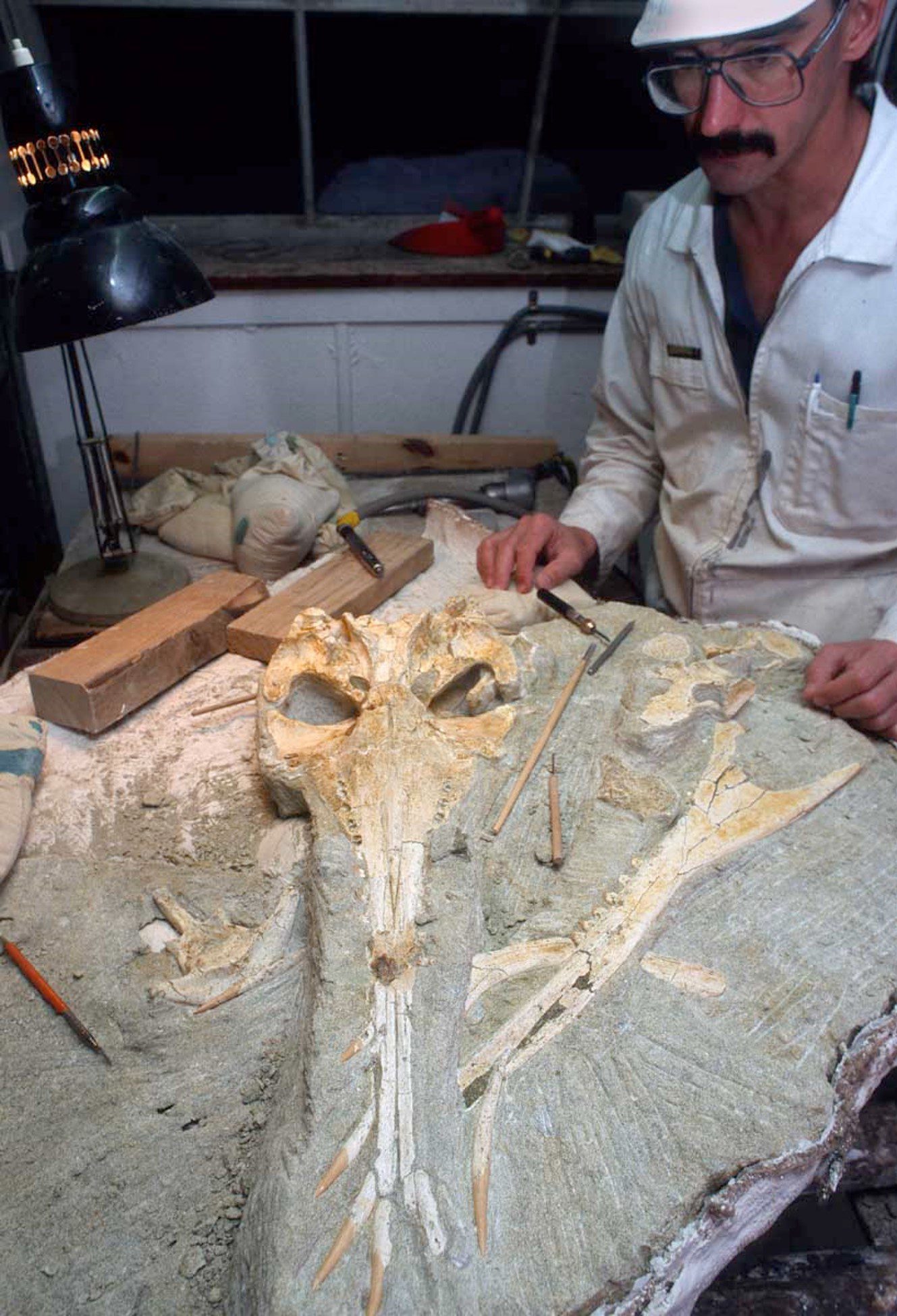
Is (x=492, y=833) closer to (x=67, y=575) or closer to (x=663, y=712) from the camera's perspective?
(x=663, y=712)

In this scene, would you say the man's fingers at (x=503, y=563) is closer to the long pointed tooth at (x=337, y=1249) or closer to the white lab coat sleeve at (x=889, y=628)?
the white lab coat sleeve at (x=889, y=628)

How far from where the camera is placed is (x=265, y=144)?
4375 mm

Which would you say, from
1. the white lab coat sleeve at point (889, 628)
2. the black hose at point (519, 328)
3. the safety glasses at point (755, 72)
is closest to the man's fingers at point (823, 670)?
the white lab coat sleeve at point (889, 628)

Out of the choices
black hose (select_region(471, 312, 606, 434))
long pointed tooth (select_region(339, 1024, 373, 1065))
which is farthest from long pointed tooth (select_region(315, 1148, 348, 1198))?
black hose (select_region(471, 312, 606, 434))

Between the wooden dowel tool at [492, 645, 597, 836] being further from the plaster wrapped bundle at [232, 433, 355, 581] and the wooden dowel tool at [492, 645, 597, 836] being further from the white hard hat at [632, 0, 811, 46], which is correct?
the plaster wrapped bundle at [232, 433, 355, 581]

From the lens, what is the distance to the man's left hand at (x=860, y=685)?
178 centimetres

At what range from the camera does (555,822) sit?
1.55 meters

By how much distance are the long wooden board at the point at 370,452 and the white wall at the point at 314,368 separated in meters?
0.34

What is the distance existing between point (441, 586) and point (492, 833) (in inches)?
38.7

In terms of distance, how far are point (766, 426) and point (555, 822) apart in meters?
1.25

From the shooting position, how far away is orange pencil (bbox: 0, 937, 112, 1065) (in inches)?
50.6

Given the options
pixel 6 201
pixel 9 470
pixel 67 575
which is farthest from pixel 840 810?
pixel 6 201

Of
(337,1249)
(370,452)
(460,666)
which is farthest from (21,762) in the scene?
(370,452)

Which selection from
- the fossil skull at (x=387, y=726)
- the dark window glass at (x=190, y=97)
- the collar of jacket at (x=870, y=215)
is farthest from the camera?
the dark window glass at (x=190, y=97)
